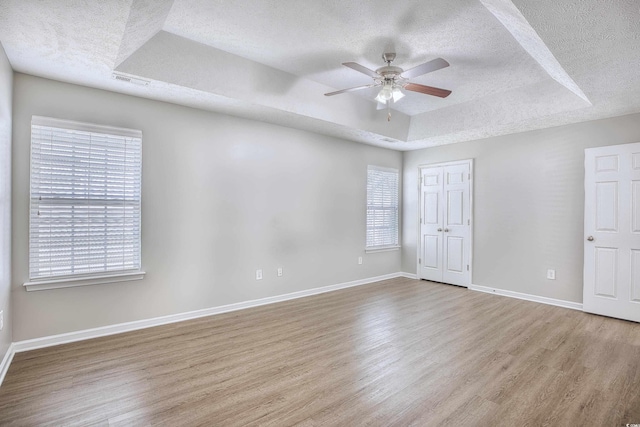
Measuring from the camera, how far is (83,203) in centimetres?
313

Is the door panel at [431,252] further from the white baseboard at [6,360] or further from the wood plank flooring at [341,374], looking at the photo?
the white baseboard at [6,360]

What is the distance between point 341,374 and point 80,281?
2613 millimetres

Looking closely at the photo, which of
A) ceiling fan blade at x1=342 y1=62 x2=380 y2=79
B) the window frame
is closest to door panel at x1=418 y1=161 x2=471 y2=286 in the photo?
the window frame

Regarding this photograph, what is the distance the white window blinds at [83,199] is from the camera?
9.68 feet

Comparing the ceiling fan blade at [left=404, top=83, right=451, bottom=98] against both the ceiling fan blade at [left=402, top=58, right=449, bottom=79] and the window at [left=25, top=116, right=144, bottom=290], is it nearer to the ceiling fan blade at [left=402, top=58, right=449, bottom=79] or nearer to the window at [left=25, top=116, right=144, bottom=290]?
the ceiling fan blade at [left=402, top=58, right=449, bottom=79]

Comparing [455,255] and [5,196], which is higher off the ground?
[5,196]

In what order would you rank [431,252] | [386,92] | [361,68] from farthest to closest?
[431,252] → [386,92] → [361,68]

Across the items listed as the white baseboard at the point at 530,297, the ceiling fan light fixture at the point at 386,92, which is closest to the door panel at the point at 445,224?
the white baseboard at the point at 530,297

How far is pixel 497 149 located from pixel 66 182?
18.3 feet

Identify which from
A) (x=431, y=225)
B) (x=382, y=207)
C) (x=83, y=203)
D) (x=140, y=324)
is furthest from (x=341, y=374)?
(x=431, y=225)

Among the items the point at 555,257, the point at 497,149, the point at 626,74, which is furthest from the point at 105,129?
the point at 555,257

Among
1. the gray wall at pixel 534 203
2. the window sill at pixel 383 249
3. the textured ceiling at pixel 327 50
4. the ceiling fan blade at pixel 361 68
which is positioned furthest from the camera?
the window sill at pixel 383 249

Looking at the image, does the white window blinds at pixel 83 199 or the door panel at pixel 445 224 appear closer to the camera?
the white window blinds at pixel 83 199

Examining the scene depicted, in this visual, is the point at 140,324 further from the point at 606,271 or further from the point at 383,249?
the point at 606,271
